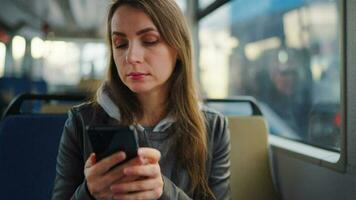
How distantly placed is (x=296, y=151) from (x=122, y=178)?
3.37ft

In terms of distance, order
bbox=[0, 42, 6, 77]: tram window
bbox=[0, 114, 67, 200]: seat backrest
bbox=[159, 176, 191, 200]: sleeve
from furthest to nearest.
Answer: bbox=[0, 42, 6, 77]: tram window
bbox=[0, 114, 67, 200]: seat backrest
bbox=[159, 176, 191, 200]: sleeve

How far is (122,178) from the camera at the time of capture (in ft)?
2.32

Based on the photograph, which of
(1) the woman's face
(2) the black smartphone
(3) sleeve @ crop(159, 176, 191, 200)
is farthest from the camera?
(1) the woman's face

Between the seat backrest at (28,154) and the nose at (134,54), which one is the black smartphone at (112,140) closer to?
the nose at (134,54)

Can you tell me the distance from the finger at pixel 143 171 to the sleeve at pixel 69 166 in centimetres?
31

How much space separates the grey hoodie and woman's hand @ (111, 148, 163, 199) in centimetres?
19

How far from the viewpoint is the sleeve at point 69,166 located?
968mm

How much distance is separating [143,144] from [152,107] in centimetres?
15

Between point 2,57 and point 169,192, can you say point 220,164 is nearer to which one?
point 169,192

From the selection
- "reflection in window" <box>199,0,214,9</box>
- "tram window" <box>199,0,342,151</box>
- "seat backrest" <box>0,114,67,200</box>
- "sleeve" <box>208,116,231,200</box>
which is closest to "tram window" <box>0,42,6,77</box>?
"reflection in window" <box>199,0,214,9</box>

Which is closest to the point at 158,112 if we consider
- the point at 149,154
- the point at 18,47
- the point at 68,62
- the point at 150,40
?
the point at 150,40

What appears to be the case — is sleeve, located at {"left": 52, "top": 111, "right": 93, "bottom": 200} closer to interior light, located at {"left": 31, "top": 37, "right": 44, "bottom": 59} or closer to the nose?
the nose

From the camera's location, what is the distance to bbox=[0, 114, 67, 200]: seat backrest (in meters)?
1.42

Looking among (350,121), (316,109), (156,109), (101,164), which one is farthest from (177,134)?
(316,109)
